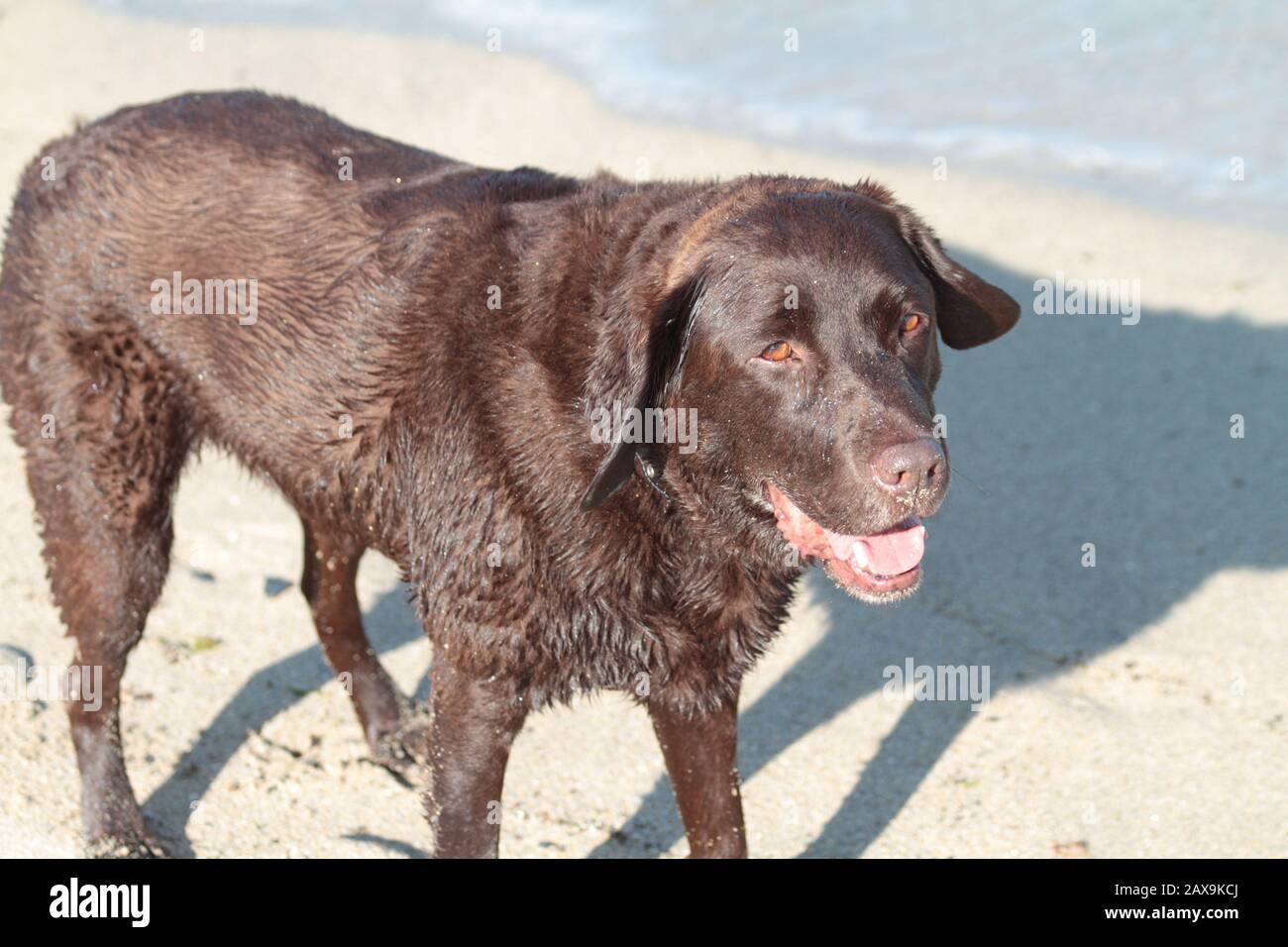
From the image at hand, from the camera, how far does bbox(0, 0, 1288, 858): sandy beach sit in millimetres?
4387

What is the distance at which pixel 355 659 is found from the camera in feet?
15.7

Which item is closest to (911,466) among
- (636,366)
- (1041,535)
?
(636,366)

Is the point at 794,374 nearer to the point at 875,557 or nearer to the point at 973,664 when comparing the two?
the point at 875,557

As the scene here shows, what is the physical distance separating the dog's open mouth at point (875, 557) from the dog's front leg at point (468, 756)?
0.82 m

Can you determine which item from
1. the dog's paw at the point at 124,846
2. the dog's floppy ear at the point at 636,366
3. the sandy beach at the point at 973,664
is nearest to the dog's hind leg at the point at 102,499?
the dog's paw at the point at 124,846

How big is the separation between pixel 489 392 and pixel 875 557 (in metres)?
0.95

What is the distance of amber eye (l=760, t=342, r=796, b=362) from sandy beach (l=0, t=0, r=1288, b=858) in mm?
1692

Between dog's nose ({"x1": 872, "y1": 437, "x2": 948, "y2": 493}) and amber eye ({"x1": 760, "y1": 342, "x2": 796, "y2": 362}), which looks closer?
dog's nose ({"x1": 872, "y1": 437, "x2": 948, "y2": 493})

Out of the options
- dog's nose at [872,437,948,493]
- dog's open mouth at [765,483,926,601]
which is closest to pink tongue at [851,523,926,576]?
dog's open mouth at [765,483,926,601]


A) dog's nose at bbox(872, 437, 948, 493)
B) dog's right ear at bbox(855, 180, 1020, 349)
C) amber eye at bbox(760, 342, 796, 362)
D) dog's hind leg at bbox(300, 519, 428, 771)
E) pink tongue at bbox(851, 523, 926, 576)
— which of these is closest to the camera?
dog's nose at bbox(872, 437, 948, 493)

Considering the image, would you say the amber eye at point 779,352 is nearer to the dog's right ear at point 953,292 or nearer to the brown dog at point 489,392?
the brown dog at point 489,392

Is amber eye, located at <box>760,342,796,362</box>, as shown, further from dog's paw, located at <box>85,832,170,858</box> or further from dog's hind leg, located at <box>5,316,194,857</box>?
dog's paw, located at <box>85,832,170,858</box>

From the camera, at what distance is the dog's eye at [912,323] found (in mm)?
3307

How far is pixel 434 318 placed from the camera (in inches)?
145
